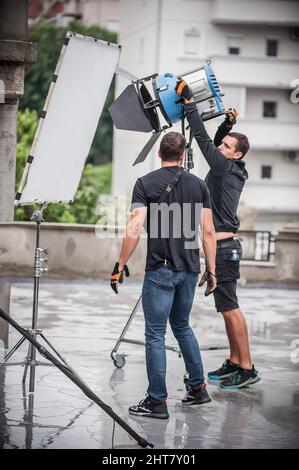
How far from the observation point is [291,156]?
6800cm

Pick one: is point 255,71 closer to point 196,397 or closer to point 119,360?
point 119,360

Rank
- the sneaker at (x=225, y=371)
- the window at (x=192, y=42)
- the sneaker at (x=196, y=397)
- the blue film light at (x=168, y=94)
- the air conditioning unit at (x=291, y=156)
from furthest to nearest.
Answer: the air conditioning unit at (x=291, y=156)
the window at (x=192, y=42)
the sneaker at (x=225, y=371)
the blue film light at (x=168, y=94)
the sneaker at (x=196, y=397)

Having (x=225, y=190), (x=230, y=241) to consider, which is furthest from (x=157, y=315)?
(x=225, y=190)

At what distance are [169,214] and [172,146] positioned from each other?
481mm

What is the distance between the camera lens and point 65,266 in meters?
17.1

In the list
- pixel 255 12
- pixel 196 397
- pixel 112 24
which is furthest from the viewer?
pixel 112 24

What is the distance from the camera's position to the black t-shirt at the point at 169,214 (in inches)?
319

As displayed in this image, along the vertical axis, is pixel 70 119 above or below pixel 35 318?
above

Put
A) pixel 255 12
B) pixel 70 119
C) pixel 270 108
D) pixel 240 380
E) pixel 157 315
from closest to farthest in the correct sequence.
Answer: pixel 157 315, pixel 70 119, pixel 240 380, pixel 255 12, pixel 270 108

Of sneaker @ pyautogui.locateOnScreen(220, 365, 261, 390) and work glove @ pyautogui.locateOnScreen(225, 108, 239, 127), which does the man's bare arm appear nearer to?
work glove @ pyautogui.locateOnScreen(225, 108, 239, 127)

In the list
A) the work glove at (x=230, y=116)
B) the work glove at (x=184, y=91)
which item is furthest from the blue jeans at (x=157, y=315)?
the work glove at (x=230, y=116)

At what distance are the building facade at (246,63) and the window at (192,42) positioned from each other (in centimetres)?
A: 6

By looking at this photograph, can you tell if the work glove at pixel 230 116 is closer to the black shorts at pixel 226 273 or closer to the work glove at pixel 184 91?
the work glove at pixel 184 91
